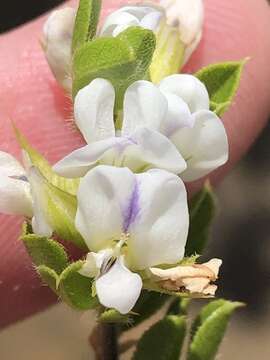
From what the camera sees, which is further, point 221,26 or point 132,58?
point 221,26

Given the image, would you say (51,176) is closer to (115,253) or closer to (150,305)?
(115,253)

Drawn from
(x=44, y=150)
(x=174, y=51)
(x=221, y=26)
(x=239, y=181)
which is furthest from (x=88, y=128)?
(x=239, y=181)

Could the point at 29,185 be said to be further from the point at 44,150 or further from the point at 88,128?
the point at 44,150

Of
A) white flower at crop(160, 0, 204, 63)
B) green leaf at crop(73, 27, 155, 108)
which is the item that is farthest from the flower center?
white flower at crop(160, 0, 204, 63)

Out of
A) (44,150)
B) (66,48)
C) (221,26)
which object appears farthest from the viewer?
(221,26)

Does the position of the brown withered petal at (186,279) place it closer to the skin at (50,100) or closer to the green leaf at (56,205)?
the green leaf at (56,205)

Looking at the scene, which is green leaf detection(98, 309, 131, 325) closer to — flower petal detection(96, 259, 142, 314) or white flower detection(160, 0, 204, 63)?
flower petal detection(96, 259, 142, 314)
